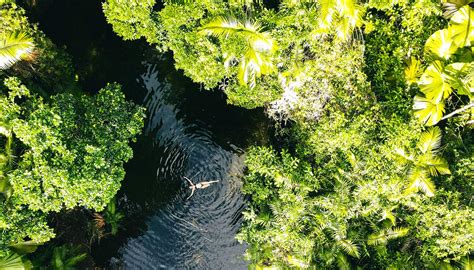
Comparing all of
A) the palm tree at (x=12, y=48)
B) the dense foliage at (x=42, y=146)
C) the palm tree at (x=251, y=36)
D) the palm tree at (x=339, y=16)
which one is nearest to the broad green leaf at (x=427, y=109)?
the palm tree at (x=339, y=16)

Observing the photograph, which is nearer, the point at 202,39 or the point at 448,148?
the point at 202,39

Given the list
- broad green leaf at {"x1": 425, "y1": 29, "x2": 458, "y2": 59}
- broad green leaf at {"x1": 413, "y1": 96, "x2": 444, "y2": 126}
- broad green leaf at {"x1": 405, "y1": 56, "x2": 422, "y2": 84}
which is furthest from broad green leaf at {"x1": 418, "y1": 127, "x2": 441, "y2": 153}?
broad green leaf at {"x1": 425, "y1": 29, "x2": 458, "y2": 59}

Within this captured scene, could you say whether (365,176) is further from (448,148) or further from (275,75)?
(275,75)

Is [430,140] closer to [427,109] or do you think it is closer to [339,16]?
[427,109]

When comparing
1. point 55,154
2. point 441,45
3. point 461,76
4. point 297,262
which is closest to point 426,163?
point 461,76

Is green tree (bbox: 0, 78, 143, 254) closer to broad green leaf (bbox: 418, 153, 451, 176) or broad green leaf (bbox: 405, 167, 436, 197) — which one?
broad green leaf (bbox: 405, 167, 436, 197)

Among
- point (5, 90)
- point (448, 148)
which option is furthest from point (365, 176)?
point (5, 90)

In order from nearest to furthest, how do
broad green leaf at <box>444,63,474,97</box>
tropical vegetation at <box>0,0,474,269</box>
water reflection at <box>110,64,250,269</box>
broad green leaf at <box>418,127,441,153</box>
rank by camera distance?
tropical vegetation at <box>0,0,474,269</box> → broad green leaf at <box>444,63,474,97</box> → broad green leaf at <box>418,127,441,153</box> → water reflection at <box>110,64,250,269</box>
